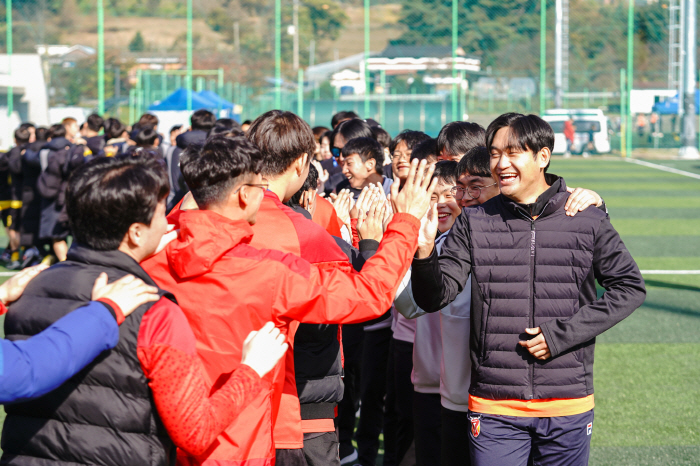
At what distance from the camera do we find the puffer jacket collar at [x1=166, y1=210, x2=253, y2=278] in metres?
2.14

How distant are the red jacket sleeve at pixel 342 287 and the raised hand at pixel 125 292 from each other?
436 mm

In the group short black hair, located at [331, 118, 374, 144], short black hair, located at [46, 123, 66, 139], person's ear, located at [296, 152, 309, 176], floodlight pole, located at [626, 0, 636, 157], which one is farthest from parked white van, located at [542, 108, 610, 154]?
person's ear, located at [296, 152, 309, 176]

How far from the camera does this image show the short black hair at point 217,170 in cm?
228

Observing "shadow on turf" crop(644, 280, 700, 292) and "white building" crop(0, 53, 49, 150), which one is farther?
"white building" crop(0, 53, 49, 150)

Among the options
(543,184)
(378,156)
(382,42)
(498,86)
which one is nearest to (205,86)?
(382,42)

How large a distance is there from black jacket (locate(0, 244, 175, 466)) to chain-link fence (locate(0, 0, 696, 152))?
957 inches

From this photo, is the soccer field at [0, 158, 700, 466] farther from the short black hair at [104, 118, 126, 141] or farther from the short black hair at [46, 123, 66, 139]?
the short black hair at [104, 118, 126, 141]

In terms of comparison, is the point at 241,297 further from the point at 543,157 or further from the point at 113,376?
the point at 543,157

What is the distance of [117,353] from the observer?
72.7 inches

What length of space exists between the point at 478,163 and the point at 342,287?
1.25 metres

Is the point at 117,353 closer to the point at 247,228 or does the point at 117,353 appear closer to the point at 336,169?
the point at 247,228

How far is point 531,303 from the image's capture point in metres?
2.74

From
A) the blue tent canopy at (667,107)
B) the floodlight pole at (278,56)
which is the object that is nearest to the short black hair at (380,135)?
the floodlight pole at (278,56)

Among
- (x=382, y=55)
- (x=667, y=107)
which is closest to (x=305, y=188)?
(x=382, y=55)
